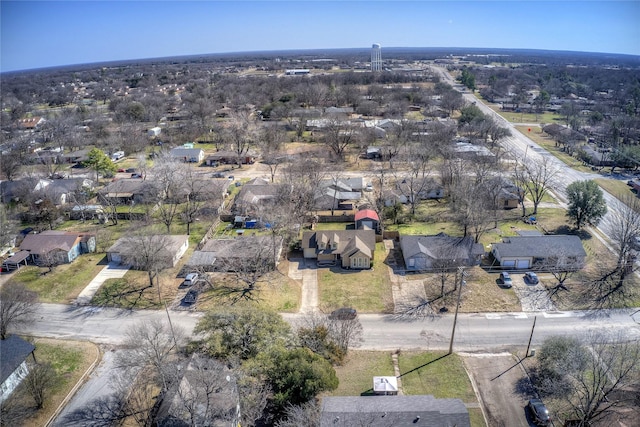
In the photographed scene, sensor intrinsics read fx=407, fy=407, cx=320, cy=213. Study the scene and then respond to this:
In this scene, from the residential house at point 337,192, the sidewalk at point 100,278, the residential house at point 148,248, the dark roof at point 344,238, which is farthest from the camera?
the residential house at point 337,192

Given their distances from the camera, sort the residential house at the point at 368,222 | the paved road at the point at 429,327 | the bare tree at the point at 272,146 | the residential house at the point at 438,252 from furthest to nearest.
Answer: the bare tree at the point at 272,146 → the residential house at the point at 368,222 → the residential house at the point at 438,252 → the paved road at the point at 429,327

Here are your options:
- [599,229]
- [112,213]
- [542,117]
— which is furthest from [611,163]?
[112,213]

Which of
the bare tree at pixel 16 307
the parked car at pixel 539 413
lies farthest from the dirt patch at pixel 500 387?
the bare tree at pixel 16 307

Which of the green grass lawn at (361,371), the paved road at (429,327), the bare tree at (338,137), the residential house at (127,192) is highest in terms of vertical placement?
the bare tree at (338,137)

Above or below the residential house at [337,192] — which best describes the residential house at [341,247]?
below

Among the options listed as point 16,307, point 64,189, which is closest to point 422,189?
point 16,307

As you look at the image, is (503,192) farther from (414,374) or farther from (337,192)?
(414,374)

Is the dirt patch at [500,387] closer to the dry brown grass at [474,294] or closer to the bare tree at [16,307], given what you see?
the dry brown grass at [474,294]
